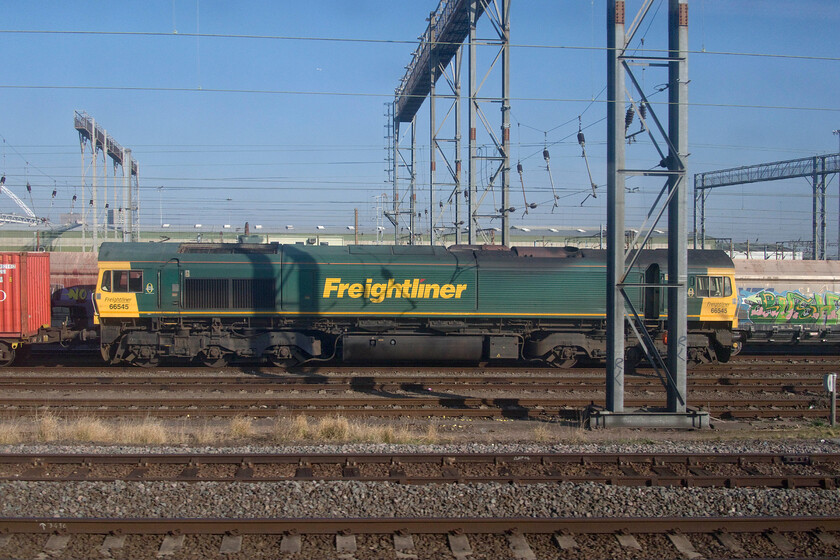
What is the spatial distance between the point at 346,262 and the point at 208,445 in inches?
301

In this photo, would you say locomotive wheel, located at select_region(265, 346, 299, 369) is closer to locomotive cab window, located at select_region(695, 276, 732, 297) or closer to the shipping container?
the shipping container

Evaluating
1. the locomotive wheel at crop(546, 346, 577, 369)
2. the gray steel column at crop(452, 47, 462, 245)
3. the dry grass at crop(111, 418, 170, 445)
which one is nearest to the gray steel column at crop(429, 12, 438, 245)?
the gray steel column at crop(452, 47, 462, 245)

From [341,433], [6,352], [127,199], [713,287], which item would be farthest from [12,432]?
[127,199]

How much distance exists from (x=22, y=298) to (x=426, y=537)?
15.0 meters

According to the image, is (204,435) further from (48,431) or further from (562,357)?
(562,357)

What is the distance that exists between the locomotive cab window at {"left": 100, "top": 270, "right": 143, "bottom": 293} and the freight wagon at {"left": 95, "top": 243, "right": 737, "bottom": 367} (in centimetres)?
3

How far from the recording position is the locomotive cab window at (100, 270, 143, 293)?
16000 mm

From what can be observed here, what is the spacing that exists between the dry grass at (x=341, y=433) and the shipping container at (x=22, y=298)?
33.6ft

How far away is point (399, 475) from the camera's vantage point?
800 cm

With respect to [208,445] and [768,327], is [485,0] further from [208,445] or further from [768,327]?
[208,445]

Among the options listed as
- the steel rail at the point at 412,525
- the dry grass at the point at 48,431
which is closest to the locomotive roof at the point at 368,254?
the dry grass at the point at 48,431

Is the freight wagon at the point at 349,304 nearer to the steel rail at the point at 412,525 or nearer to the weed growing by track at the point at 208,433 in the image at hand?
the weed growing by track at the point at 208,433

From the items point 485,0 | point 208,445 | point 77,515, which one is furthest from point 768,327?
point 77,515

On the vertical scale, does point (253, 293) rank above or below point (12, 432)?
above
